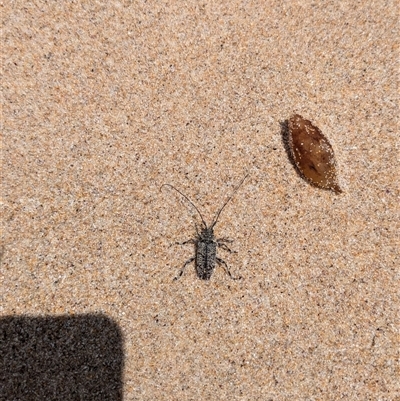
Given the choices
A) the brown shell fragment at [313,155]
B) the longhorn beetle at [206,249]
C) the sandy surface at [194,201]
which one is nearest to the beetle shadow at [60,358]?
the sandy surface at [194,201]

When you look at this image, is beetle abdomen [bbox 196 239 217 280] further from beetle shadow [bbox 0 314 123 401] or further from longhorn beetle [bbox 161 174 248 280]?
beetle shadow [bbox 0 314 123 401]

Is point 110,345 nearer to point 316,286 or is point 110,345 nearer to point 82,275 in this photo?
point 82,275

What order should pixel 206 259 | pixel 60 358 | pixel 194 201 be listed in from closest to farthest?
pixel 60 358 < pixel 206 259 < pixel 194 201

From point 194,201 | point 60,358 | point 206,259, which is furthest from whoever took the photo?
point 194,201

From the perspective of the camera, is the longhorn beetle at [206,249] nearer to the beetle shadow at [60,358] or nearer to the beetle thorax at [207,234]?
the beetle thorax at [207,234]

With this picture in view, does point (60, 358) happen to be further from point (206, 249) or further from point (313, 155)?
point (313, 155)

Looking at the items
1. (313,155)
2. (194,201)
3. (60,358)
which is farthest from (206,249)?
(60,358)

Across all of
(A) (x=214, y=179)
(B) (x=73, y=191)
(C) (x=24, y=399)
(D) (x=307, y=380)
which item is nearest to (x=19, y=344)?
(C) (x=24, y=399)
